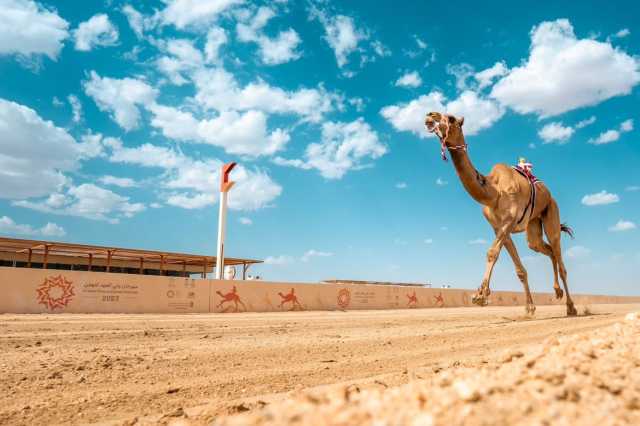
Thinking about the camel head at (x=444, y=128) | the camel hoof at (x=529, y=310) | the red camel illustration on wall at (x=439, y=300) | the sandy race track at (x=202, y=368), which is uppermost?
the camel head at (x=444, y=128)

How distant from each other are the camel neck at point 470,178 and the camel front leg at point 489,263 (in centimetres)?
68

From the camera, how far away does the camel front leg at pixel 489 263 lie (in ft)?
26.0

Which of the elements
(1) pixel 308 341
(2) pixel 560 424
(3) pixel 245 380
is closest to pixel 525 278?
(1) pixel 308 341

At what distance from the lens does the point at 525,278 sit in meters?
10.2

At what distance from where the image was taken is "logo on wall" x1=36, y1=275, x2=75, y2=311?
601 inches

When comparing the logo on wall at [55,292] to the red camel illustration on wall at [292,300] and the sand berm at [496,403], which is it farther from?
the sand berm at [496,403]

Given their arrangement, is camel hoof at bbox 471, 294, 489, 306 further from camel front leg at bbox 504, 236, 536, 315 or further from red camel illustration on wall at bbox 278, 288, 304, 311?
red camel illustration on wall at bbox 278, 288, 304, 311

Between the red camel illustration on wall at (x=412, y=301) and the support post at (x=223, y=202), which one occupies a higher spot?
the support post at (x=223, y=202)

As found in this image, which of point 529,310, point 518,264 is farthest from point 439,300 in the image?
point 518,264

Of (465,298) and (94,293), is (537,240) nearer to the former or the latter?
(94,293)

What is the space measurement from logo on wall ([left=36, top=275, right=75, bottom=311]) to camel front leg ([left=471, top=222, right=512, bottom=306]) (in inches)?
548

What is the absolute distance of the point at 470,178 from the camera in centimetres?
864

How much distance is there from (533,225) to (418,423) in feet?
37.9

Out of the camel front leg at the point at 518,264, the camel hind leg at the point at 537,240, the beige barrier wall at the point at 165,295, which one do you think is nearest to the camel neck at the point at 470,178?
the camel front leg at the point at 518,264
